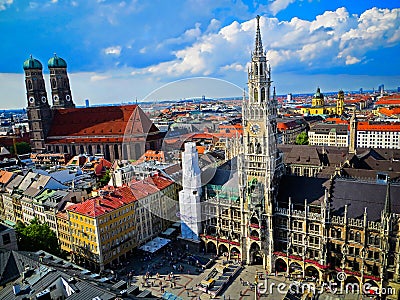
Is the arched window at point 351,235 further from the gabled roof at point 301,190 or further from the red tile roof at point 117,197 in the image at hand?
the red tile roof at point 117,197

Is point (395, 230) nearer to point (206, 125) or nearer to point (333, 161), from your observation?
point (206, 125)

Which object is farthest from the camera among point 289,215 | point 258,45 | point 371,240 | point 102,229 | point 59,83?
point 59,83

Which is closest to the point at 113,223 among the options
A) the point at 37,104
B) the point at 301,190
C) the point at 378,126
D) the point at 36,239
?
the point at 36,239

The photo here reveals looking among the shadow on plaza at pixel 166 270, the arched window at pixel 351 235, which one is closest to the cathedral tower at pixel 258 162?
the shadow on plaza at pixel 166 270

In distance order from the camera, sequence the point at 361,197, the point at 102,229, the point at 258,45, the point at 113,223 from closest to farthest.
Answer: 1. the point at 361,197
2. the point at 258,45
3. the point at 102,229
4. the point at 113,223

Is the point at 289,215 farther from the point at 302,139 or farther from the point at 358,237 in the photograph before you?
the point at 302,139

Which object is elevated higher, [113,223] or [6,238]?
[6,238]

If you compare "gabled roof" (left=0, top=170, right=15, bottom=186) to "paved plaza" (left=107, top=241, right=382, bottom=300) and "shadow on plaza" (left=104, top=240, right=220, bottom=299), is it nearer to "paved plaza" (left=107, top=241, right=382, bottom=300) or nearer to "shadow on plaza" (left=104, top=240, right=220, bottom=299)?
"shadow on plaza" (left=104, top=240, right=220, bottom=299)
